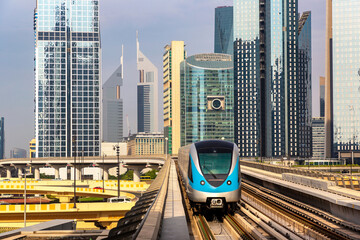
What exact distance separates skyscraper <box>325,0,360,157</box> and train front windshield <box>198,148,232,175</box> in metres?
175

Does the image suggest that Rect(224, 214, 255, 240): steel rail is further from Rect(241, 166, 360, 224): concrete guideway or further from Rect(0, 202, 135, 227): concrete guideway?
Rect(0, 202, 135, 227): concrete guideway

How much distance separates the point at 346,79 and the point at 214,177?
597 feet

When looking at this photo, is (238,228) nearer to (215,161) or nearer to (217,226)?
(217,226)

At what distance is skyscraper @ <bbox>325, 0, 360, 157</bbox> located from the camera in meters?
189

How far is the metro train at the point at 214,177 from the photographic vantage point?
2289cm

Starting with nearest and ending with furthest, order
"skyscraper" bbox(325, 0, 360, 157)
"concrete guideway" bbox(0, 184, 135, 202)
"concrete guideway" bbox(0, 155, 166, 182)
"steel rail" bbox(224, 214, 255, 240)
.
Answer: "steel rail" bbox(224, 214, 255, 240), "concrete guideway" bbox(0, 184, 135, 202), "concrete guideway" bbox(0, 155, 166, 182), "skyscraper" bbox(325, 0, 360, 157)

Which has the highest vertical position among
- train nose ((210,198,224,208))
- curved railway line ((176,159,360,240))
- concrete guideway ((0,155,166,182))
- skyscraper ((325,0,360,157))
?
skyscraper ((325,0,360,157))

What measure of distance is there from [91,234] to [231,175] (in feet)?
55.7

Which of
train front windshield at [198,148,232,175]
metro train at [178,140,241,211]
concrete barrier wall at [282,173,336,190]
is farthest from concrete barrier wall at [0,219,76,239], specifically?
concrete barrier wall at [282,173,336,190]

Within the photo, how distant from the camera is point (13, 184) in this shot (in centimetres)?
9775

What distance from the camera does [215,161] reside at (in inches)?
936

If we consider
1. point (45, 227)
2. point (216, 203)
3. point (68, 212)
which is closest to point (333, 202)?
point (216, 203)

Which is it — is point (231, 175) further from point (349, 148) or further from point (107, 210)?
point (349, 148)

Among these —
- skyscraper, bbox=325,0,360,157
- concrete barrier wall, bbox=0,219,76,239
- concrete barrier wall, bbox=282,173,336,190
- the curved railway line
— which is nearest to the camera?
the curved railway line
